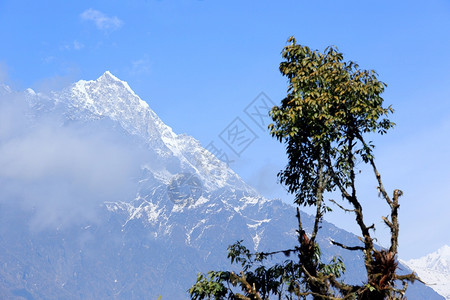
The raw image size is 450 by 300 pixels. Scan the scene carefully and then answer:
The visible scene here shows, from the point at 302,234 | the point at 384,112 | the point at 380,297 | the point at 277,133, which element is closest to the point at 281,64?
the point at 277,133

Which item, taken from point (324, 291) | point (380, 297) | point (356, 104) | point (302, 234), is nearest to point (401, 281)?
point (380, 297)

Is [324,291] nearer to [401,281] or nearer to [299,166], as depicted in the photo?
[401,281]

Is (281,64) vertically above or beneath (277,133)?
above

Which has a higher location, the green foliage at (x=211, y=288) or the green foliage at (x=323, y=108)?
the green foliage at (x=323, y=108)

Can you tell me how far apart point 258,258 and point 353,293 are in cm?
742

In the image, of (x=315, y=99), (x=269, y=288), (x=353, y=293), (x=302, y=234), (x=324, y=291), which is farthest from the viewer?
(x=269, y=288)

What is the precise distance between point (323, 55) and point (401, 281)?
1008 cm

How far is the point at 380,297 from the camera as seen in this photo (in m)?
14.0

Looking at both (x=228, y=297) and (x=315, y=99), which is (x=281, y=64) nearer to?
(x=315, y=99)

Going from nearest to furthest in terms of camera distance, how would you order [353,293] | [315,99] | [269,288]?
[353,293]
[315,99]
[269,288]

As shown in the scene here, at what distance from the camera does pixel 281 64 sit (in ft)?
69.4

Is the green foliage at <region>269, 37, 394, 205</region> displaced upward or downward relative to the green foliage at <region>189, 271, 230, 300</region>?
upward

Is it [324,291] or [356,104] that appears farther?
[356,104]


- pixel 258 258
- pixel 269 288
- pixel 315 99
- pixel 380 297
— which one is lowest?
pixel 380 297
